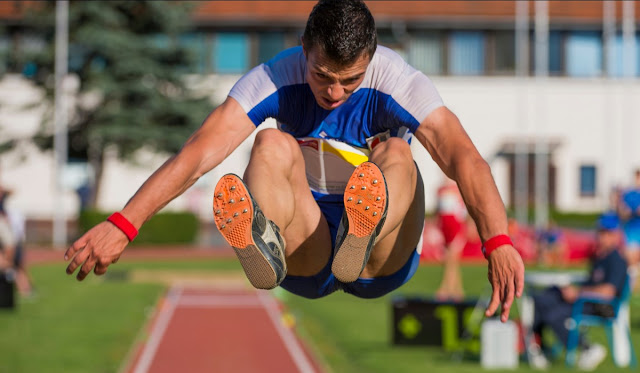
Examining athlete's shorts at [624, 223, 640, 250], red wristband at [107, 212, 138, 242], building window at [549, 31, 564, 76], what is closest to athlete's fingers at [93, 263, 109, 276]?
red wristband at [107, 212, 138, 242]

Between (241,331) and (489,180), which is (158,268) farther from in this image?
(489,180)

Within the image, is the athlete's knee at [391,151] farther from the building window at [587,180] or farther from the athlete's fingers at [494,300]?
the building window at [587,180]

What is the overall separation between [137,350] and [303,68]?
9647 mm

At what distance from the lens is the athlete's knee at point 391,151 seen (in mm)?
4430

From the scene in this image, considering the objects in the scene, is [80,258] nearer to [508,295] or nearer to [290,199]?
[290,199]

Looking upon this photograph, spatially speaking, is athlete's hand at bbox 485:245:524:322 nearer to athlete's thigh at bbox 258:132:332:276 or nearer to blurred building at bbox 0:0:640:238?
athlete's thigh at bbox 258:132:332:276

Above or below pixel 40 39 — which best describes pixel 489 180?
below

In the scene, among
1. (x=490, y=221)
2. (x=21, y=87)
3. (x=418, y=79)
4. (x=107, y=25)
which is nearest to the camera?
(x=490, y=221)

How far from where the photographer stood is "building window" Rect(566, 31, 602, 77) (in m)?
35.6

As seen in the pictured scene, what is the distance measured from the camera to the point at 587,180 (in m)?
35.7

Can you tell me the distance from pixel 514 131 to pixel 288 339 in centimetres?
2138

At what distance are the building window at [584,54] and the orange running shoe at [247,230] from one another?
33208 millimetres

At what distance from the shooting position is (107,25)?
2931cm

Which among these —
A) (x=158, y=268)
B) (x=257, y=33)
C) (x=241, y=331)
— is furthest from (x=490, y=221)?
(x=257, y=33)
